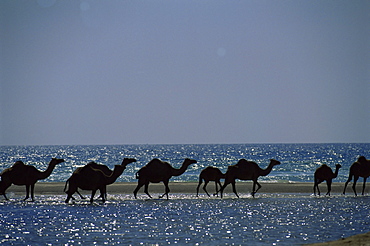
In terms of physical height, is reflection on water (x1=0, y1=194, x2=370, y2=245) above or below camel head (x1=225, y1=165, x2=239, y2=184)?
below

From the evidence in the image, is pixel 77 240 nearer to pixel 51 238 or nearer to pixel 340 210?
pixel 51 238

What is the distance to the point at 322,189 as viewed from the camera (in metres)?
26.0

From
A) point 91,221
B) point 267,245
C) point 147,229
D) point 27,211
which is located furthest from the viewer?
point 27,211

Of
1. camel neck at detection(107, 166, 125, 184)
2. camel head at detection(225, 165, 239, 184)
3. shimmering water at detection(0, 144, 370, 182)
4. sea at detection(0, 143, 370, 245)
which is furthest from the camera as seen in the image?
shimmering water at detection(0, 144, 370, 182)

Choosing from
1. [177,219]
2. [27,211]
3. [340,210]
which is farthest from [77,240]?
[340,210]

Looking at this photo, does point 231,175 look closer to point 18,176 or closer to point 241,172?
point 241,172

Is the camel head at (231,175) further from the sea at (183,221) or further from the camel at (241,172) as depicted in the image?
the sea at (183,221)

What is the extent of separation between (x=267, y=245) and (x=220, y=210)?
609cm

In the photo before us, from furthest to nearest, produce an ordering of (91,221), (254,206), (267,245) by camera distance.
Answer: (254,206) → (91,221) → (267,245)

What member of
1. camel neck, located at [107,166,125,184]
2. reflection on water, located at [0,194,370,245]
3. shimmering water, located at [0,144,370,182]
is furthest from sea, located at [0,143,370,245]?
shimmering water, located at [0,144,370,182]

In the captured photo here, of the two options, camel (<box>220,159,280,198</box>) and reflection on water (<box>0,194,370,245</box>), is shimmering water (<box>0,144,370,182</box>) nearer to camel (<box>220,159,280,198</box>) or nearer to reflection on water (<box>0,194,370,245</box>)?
camel (<box>220,159,280,198</box>)

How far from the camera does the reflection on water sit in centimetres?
1113

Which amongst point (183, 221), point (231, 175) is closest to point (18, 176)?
point (231, 175)

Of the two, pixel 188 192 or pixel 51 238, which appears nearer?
pixel 51 238
